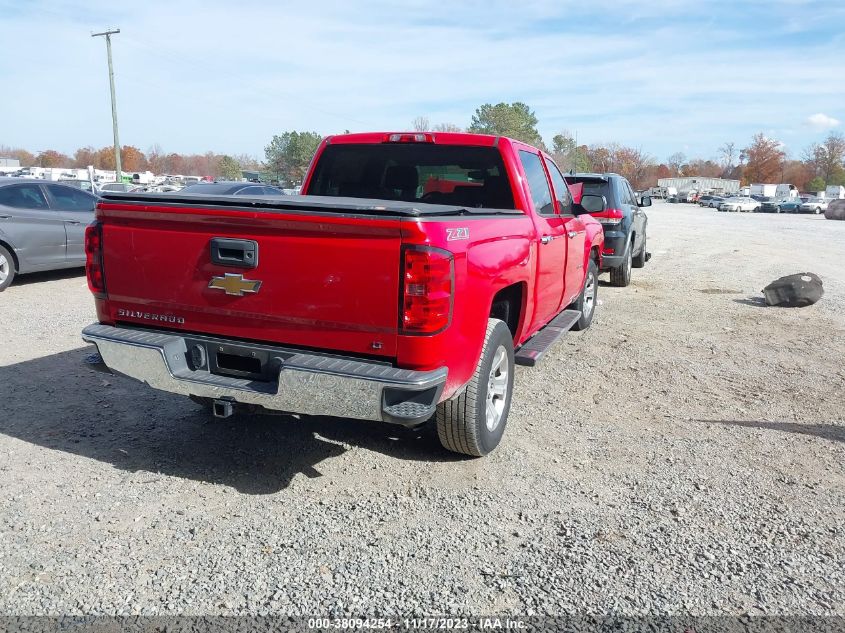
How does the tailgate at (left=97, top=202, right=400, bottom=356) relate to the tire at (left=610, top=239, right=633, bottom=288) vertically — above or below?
above

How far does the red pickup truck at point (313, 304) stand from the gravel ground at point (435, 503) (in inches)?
21.1

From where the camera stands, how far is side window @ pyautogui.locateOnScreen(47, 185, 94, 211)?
1045 cm

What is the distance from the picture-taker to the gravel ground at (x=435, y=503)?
2.88 meters

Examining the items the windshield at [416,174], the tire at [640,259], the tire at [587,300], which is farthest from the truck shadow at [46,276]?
the tire at [640,259]

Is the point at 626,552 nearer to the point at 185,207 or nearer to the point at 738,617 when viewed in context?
the point at 738,617

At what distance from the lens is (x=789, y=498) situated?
3834mm

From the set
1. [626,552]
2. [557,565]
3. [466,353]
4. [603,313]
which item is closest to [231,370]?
[466,353]

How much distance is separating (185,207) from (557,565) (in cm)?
260

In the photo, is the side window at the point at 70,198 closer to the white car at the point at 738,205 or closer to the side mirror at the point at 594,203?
the side mirror at the point at 594,203

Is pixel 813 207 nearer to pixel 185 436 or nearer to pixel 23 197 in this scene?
pixel 23 197

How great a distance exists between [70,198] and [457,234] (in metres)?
9.46

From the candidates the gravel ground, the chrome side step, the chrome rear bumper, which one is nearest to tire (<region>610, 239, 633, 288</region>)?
the chrome side step

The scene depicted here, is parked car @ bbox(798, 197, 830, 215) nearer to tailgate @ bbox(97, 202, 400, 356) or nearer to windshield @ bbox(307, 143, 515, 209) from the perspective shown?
windshield @ bbox(307, 143, 515, 209)

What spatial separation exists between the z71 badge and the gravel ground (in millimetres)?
1452
